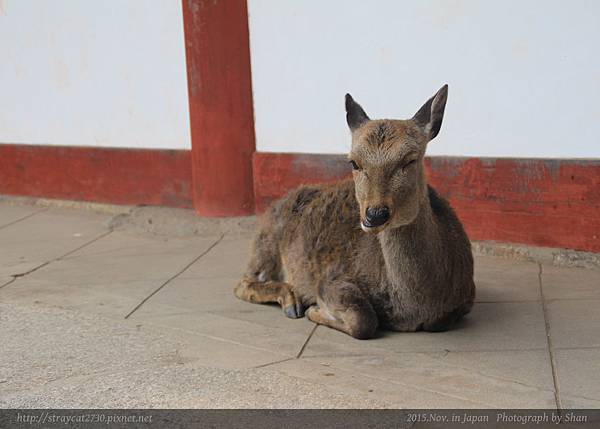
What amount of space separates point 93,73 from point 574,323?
5.63 metres

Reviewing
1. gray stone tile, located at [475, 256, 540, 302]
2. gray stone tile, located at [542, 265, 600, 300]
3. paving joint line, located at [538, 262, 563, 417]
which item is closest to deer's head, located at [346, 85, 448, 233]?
paving joint line, located at [538, 262, 563, 417]

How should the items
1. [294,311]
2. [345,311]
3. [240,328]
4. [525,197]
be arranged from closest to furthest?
[345,311] → [240,328] → [294,311] → [525,197]

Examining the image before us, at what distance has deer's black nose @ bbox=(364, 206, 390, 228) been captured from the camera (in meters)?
4.92

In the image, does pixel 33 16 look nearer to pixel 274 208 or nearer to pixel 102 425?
pixel 274 208

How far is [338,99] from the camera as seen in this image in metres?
7.81

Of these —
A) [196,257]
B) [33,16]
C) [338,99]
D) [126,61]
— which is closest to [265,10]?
[338,99]

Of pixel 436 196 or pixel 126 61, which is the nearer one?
pixel 436 196

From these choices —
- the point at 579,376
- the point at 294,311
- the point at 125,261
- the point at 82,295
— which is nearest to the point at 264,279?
the point at 294,311

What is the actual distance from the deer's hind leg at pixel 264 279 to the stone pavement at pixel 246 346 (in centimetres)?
8

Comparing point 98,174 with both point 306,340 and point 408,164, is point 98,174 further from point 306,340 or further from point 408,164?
point 408,164

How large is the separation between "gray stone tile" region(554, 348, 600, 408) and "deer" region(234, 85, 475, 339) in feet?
2.57

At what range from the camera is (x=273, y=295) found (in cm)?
635

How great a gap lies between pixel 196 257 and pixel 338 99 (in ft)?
6.02

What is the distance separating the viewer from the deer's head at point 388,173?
496cm
